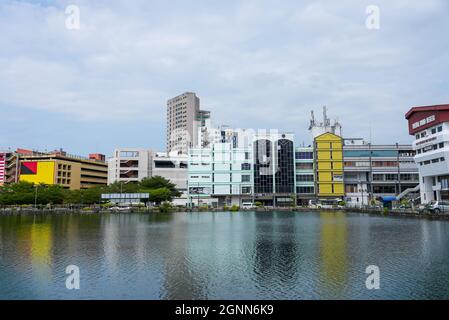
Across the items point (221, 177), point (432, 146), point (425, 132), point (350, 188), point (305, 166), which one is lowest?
point (350, 188)

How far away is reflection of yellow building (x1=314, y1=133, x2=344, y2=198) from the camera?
98188mm

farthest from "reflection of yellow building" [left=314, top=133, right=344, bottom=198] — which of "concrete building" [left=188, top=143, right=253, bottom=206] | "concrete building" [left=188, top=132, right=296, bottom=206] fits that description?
"concrete building" [left=188, top=143, right=253, bottom=206]

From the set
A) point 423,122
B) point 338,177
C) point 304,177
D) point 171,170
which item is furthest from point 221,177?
point 423,122

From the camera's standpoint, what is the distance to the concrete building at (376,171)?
96438 mm

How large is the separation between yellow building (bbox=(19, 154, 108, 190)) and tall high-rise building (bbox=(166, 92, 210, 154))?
129 feet

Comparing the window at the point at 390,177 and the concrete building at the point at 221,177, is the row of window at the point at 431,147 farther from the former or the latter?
the concrete building at the point at 221,177

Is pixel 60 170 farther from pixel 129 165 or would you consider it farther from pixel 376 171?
pixel 376 171

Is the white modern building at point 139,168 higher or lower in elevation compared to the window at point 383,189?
higher

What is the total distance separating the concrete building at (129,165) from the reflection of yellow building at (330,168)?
48.7m

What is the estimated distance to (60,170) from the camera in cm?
11544

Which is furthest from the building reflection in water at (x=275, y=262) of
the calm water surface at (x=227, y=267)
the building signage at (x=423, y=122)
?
the building signage at (x=423, y=122)

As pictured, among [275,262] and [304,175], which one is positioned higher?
[304,175]

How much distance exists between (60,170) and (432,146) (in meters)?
97.7
